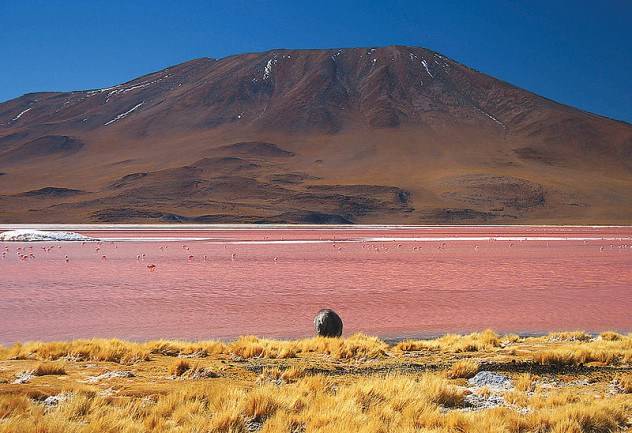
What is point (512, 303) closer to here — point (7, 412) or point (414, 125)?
point (7, 412)

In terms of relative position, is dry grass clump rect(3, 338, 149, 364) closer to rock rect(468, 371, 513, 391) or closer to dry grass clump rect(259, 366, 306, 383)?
dry grass clump rect(259, 366, 306, 383)

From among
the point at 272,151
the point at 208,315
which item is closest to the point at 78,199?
the point at 272,151

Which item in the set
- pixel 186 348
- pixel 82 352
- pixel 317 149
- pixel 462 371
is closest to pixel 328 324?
pixel 186 348

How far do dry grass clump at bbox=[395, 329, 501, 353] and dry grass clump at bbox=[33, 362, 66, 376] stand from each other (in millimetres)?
4989

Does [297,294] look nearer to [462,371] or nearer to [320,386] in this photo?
[462,371]

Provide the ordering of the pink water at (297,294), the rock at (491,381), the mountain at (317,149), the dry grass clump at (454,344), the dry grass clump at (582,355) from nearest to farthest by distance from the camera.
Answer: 1. the rock at (491,381)
2. the dry grass clump at (582,355)
3. the dry grass clump at (454,344)
4. the pink water at (297,294)
5. the mountain at (317,149)

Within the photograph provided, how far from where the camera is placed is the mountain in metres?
99.3

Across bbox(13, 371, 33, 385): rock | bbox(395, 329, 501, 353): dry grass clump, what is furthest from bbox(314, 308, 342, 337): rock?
bbox(13, 371, 33, 385): rock

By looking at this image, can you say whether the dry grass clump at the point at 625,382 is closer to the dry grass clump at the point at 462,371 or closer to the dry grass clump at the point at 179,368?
the dry grass clump at the point at 462,371

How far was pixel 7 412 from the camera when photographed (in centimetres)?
593

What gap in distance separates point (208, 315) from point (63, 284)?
7034 millimetres

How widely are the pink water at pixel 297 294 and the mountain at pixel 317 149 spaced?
64966 mm

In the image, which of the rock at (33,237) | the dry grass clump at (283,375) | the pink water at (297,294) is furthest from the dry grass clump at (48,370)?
the rock at (33,237)

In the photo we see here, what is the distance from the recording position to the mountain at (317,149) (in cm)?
9931
